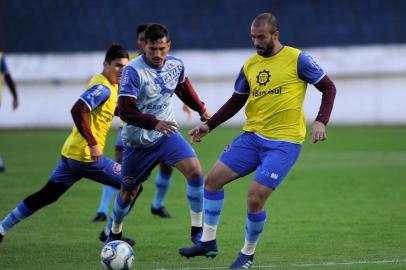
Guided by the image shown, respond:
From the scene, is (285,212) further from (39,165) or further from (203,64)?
(203,64)

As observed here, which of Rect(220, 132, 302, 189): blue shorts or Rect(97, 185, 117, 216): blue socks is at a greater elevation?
Rect(220, 132, 302, 189): blue shorts

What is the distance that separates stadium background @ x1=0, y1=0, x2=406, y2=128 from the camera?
28.6 meters

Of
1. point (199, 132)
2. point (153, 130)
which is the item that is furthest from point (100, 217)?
point (199, 132)

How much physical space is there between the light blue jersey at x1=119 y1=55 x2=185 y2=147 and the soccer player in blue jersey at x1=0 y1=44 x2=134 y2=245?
0.71 meters

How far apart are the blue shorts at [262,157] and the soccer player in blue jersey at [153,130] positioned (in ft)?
2.52

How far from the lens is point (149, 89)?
9109 mm

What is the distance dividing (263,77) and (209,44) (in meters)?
21.5

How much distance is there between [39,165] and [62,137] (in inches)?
303

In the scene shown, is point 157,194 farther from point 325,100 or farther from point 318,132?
point 318,132

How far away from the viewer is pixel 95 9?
3008cm

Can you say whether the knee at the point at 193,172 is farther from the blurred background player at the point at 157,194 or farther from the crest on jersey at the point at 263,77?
the blurred background player at the point at 157,194

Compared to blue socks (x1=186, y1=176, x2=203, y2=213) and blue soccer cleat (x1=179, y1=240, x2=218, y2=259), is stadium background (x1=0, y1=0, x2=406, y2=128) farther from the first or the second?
blue soccer cleat (x1=179, y1=240, x2=218, y2=259)

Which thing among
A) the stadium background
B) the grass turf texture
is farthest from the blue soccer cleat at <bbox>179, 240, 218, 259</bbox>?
the stadium background

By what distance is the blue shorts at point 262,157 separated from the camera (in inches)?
325
